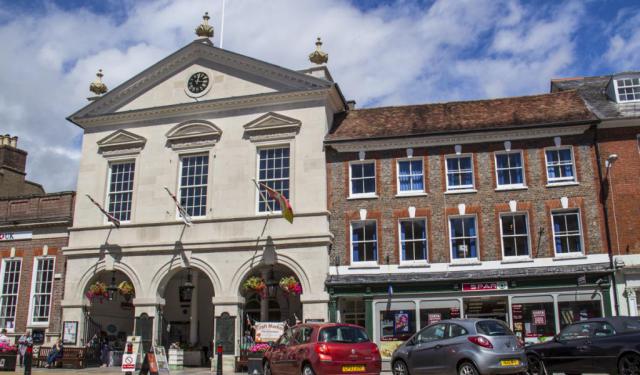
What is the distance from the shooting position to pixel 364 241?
2508 centimetres

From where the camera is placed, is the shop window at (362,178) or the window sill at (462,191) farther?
the shop window at (362,178)

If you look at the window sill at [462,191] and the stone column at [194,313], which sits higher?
the window sill at [462,191]

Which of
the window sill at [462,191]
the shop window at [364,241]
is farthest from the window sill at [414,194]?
the shop window at [364,241]

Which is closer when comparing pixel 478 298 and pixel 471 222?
pixel 478 298

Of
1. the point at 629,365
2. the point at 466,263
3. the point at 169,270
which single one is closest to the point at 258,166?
the point at 169,270

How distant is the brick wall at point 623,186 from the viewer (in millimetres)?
22797

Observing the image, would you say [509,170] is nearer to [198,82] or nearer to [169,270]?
[198,82]

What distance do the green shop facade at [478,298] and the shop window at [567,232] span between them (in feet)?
2.76

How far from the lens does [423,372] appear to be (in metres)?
15.0

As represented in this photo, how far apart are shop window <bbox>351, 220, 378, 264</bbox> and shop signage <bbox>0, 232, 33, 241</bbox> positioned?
16.0m

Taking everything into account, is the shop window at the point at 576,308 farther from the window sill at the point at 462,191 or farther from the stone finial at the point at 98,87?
the stone finial at the point at 98,87

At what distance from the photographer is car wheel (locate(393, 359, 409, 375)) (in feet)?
51.7

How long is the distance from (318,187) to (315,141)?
6.52 feet

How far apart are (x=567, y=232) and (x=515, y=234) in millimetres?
1845
